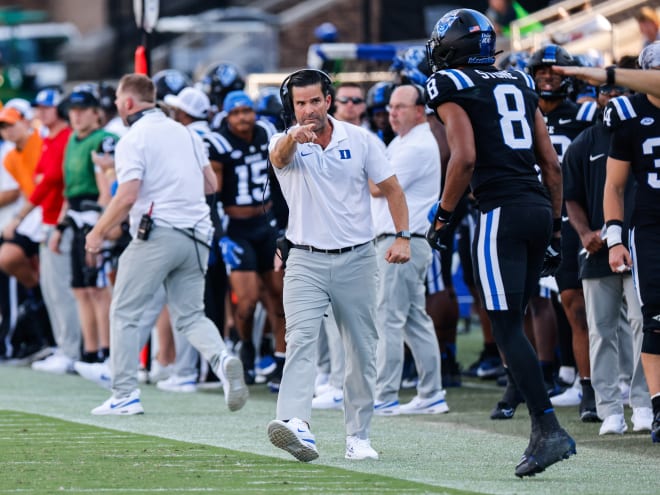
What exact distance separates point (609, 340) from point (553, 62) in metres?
1.90

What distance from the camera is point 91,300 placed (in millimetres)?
13742

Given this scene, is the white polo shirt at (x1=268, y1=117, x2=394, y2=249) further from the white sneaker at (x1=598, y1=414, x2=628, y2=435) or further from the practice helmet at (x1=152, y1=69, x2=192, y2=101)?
the practice helmet at (x1=152, y1=69, x2=192, y2=101)

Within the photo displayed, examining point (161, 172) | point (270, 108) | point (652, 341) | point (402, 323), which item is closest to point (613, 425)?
point (652, 341)

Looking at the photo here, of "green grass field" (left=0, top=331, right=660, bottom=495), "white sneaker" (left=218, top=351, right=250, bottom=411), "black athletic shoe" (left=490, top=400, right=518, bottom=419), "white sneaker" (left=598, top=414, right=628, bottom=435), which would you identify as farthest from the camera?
"black athletic shoe" (left=490, top=400, right=518, bottom=419)

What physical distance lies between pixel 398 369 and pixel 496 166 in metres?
3.19

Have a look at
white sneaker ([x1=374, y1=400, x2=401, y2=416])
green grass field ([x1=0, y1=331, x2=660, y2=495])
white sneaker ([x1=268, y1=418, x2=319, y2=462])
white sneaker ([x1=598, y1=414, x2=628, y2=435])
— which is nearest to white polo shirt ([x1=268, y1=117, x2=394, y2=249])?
white sneaker ([x1=268, y1=418, x2=319, y2=462])

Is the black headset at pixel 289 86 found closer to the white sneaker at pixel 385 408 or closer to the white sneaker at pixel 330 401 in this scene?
the white sneaker at pixel 385 408

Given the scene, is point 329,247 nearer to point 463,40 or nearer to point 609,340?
point 463,40

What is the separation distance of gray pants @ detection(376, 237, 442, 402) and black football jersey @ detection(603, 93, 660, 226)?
228 centimetres

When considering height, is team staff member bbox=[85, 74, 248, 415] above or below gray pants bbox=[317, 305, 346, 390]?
above

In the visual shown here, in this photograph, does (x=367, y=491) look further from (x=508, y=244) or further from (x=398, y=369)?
(x=398, y=369)

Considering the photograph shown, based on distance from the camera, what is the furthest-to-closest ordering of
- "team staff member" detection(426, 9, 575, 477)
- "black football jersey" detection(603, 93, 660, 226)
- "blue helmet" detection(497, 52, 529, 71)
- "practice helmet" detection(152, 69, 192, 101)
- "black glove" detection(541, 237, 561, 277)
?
1. "practice helmet" detection(152, 69, 192, 101)
2. "blue helmet" detection(497, 52, 529, 71)
3. "black football jersey" detection(603, 93, 660, 226)
4. "black glove" detection(541, 237, 561, 277)
5. "team staff member" detection(426, 9, 575, 477)

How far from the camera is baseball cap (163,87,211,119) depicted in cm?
1291

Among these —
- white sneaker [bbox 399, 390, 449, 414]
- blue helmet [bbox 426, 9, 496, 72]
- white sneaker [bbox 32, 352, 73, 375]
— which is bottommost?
white sneaker [bbox 32, 352, 73, 375]
